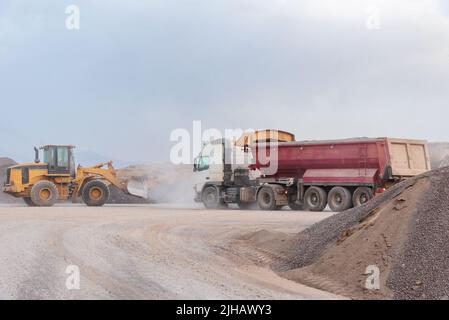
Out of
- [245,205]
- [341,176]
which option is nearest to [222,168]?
[245,205]

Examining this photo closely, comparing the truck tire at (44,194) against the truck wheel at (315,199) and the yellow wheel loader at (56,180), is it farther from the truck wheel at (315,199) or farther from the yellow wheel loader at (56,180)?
the truck wheel at (315,199)

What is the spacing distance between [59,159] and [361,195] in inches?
597

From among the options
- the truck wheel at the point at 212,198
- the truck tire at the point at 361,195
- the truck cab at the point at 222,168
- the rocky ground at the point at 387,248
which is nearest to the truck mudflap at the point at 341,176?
the truck tire at the point at 361,195

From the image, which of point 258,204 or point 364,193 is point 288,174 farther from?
point 364,193

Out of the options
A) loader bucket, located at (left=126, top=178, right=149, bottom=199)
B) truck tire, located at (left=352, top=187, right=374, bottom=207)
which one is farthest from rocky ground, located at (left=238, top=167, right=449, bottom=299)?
loader bucket, located at (left=126, top=178, right=149, bottom=199)

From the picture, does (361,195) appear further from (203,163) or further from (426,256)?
(426,256)

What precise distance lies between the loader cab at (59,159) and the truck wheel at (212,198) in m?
7.07

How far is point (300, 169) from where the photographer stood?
25.1 metres

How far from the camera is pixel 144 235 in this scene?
13898 millimetres

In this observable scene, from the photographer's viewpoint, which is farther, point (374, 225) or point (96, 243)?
point (96, 243)

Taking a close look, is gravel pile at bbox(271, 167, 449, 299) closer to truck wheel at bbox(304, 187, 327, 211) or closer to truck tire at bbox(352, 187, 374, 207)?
truck tire at bbox(352, 187, 374, 207)

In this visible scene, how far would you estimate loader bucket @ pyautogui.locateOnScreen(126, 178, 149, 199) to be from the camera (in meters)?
29.8
